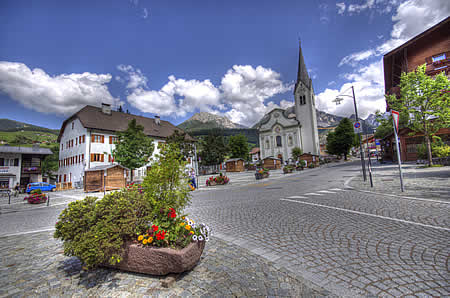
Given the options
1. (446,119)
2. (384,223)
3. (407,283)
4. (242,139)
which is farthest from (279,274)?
(242,139)

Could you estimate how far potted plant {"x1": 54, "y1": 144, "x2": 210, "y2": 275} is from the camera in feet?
9.93

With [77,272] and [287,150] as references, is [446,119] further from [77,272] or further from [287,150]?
[287,150]

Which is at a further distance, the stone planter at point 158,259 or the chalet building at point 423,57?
the chalet building at point 423,57

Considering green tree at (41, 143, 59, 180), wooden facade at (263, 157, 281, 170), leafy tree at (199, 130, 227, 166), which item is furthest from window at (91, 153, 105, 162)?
wooden facade at (263, 157, 281, 170)

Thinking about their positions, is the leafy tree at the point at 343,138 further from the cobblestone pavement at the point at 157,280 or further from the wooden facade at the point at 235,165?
the cobblestone pavement at the point at 157,280

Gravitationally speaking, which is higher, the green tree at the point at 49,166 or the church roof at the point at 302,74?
the church roof at the point at 302,74

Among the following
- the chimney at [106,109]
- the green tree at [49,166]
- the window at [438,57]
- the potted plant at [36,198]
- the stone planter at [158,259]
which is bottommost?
the potted plant at [36,198]

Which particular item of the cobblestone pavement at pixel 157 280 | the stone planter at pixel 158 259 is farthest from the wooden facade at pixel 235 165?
the stone planter at pixel 158 259

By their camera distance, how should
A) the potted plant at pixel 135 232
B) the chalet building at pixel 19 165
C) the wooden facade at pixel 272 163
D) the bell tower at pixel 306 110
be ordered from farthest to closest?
the bell tower at pixel 306 110 → the wooden facade at pixel 272 163 → the chalet building at pixel 19 165 → the potted plant at pixel 135 232

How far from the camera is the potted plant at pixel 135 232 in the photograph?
9.93ft

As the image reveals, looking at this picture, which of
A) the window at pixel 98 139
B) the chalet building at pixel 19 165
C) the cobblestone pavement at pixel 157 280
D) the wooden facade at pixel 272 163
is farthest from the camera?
the wooden facade at pixel 272 163

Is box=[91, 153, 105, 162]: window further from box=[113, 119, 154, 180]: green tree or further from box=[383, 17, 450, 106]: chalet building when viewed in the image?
box=[383, 17, 450, 106]: chalet building

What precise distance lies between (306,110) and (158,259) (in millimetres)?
74229

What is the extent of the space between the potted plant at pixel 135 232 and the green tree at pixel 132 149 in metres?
25.1
